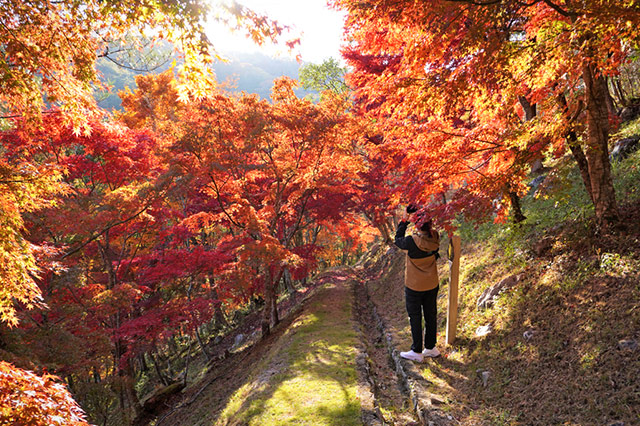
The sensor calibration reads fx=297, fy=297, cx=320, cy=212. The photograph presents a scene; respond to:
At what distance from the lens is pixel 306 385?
485 cm

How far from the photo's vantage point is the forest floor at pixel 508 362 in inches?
117

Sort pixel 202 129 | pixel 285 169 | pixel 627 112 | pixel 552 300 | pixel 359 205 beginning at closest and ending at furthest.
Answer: pixel 552 300
pixel 202 129
pixel 627 112
pixel 285 169
pixel 359 205

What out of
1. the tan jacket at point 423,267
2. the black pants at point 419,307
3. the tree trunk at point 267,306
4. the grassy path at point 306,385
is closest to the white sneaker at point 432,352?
the black pants at point 419,307

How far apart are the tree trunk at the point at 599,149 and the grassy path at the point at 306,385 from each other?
438 centimetres

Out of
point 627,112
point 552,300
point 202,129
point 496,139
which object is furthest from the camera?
point 627,112

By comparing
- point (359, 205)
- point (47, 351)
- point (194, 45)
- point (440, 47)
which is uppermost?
point (194, 45)

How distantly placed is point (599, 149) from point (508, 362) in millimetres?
3086

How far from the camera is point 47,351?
225 inches

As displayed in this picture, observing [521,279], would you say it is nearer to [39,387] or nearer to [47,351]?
[39,387]

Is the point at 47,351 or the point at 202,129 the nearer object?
the point at 47,351

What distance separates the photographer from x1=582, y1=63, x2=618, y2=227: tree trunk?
13.2ft

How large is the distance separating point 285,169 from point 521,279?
7266mm

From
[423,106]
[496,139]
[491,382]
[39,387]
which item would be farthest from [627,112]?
[39,387]

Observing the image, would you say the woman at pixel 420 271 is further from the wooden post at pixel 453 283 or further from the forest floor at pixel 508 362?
the forest floor at pixel 508 362
